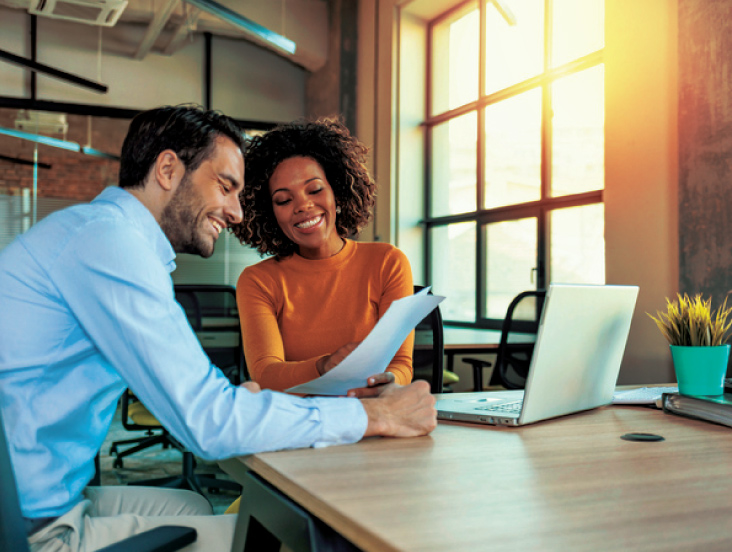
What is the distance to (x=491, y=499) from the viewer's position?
2.42 feet

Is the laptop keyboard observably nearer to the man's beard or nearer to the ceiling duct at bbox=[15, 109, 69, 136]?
the man's beard

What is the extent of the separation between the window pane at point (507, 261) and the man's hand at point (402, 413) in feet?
12.7

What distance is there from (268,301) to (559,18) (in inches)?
148

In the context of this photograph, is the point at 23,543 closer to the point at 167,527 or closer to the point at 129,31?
the point at 167,527

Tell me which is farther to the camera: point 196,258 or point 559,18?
point 196,258

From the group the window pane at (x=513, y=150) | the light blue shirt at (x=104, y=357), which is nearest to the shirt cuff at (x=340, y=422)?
the light blue shirt at (x=104, y=357)

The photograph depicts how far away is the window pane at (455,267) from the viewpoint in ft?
18.4

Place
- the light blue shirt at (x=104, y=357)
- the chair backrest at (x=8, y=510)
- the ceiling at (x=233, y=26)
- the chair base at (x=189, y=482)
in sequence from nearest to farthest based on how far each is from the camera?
the chair backrest at (x=8, y=510), the light blue shirt at (x=104, y=357), the chair base at (x=189, y=482), the ceiling at (x=233, y=26)

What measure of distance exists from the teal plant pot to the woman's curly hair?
3.89 ft

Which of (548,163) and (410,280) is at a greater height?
(548,163)

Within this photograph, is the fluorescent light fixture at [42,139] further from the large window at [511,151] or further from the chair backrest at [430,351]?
the chair backrest at [430,351]

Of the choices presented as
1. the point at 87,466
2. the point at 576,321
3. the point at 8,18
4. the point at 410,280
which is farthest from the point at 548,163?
the point at 8,18

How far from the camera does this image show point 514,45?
5.11 meters

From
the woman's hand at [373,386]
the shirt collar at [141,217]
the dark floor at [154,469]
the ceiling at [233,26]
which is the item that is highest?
the ceiling at [233,26]
